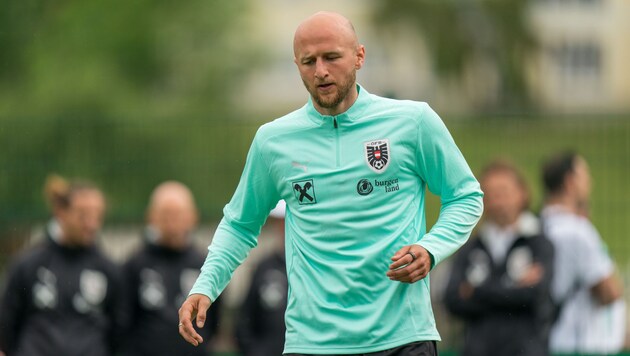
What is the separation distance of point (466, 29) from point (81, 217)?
5357 centimetres

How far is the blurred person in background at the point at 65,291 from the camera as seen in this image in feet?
33.1

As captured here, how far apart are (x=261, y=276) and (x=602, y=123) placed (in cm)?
366

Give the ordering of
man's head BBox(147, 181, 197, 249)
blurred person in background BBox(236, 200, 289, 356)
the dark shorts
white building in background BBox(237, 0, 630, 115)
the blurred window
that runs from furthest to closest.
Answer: the blurred window → white building in background BBox(237, 0, 630, 115) → blurred person in background BBox(236, 200, 289, 356) → man's head BBox(147, 181, 197, 249) → the dark shorts

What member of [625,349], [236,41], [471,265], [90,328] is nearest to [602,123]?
[625,349]

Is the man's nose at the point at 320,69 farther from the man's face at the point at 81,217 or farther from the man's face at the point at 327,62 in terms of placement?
the man's face at the point at 81,217

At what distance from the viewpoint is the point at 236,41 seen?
115 ft

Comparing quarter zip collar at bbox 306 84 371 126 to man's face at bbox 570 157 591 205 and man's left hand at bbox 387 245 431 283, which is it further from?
man's face at bbox 570 157 591 205

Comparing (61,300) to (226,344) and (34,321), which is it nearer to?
(34,321)

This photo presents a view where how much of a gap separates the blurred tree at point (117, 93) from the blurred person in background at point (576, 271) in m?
3.86

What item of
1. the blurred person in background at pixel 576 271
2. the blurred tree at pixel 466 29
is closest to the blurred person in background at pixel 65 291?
the blurred person in background at pixel 576 271

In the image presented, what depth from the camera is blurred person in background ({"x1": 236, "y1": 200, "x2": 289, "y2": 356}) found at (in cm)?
1090

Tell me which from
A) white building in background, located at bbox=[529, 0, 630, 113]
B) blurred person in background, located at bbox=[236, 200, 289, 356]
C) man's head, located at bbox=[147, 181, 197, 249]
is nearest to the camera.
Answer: man's head, located at bbox=[147, 181, 197, 249]

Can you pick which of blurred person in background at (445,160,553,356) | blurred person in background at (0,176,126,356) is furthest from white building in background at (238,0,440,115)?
blurred person in background at (445,160,553,356)

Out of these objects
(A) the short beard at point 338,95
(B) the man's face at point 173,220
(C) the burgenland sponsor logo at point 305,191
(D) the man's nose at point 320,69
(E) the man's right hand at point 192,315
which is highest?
(D) the man's nose at point 320,69
